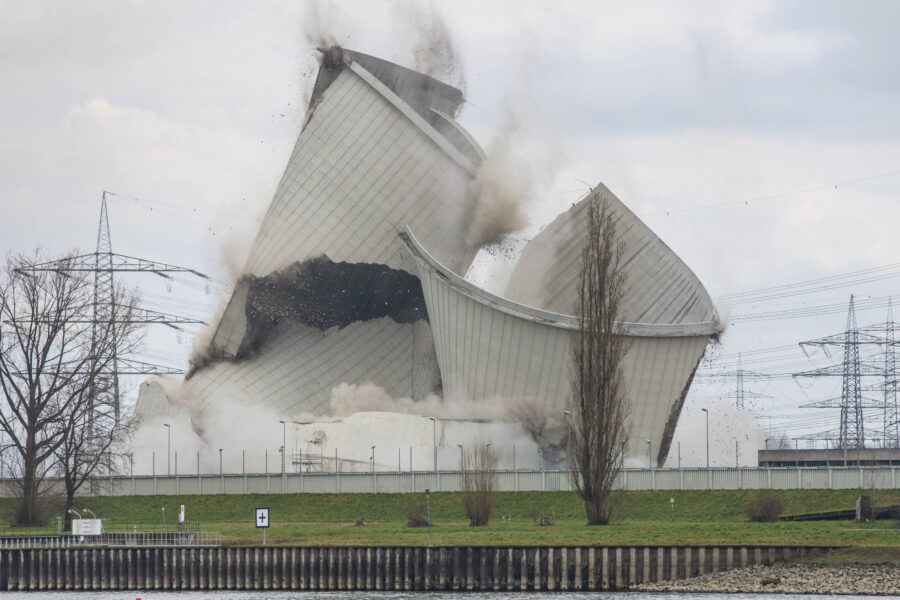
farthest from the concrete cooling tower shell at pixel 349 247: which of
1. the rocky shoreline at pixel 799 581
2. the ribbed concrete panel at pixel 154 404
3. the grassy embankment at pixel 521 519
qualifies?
the rocky shoreline at pixel 799 581

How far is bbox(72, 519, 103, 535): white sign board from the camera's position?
51688mm

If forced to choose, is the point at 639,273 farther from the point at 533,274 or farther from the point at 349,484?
the point at 349,484

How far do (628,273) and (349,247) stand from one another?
16.8 meters

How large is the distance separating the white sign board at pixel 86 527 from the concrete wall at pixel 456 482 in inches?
320

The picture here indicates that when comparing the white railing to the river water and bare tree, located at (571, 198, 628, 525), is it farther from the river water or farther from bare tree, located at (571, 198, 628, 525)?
bare tree, located at (571, 198, 628, 525)

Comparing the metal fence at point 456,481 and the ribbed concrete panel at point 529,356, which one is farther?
the ribbed concrete panel at point 529,356

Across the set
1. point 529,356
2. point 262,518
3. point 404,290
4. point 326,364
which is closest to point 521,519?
point 262,518

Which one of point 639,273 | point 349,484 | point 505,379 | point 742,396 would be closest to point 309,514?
point 349,484

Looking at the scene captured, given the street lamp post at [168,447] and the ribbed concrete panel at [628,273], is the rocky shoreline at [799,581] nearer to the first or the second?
the ribbed concrete panel at [628,273]

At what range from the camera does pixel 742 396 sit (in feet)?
367

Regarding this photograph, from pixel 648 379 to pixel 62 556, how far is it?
32.1 m

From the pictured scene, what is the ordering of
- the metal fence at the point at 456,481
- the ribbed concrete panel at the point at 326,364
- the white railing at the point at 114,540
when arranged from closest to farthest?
the white railing at the point at 114,540
the metal fence at the point at 456,481
the ribbed concrete panel at the point at 326,364

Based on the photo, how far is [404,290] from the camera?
273 ft

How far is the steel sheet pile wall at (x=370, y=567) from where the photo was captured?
139 ft
